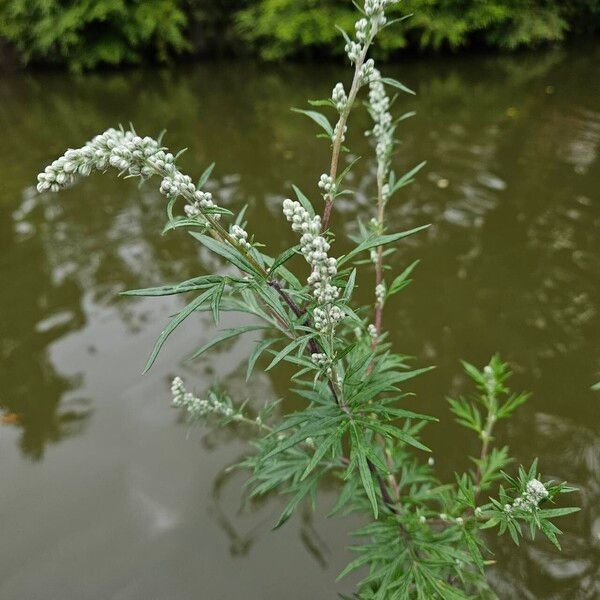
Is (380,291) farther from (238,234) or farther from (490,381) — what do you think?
(238,234)

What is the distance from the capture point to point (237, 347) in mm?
3387

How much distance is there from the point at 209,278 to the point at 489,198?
164 inches

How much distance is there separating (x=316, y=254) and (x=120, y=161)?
0.43 m

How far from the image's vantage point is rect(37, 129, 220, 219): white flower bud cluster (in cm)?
105

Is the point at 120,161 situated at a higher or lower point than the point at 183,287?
higher

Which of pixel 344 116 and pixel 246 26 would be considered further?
pixel 246 26

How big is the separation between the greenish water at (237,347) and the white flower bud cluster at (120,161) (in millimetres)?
1958

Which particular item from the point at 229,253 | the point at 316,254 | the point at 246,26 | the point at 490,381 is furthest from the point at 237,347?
the point at 246,26

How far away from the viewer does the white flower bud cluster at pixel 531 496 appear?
1306 millimetres

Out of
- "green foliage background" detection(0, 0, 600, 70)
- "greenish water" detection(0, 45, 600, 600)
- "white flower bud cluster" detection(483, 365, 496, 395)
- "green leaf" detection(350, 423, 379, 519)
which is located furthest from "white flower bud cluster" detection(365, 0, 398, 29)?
"green foliage background" detection(0, 0, 600, 70)

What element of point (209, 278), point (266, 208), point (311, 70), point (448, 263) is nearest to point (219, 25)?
point (311, 70)

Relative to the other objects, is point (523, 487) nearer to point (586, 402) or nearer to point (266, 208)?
point (586, 402)

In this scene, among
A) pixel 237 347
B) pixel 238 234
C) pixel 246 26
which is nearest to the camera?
pixel 238 234

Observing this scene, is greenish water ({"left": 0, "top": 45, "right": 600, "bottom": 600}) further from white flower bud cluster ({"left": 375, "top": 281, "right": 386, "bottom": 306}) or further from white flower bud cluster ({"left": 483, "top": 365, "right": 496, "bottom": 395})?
white flower bud cluster ({"left": 375, "top": 281, "right": 386, "bottom": 306})
